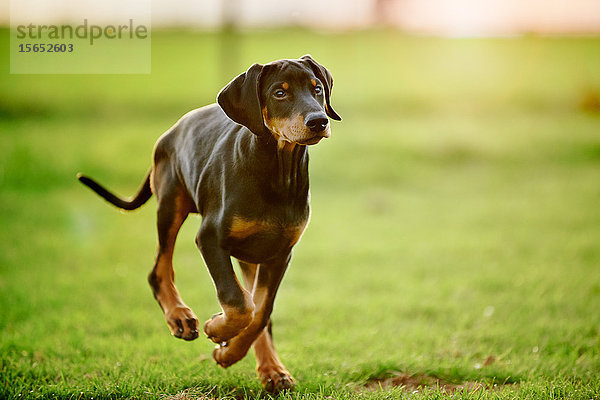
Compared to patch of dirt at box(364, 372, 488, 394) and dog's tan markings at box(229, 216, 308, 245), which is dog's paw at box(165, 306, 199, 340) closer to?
dog's tan markings at box(229, 216, 308, 245)

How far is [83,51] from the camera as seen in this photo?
1255cm

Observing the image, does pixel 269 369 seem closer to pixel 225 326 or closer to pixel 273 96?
pixel 225 326

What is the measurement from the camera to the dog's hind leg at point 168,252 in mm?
4473

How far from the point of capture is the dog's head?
3.80 meters

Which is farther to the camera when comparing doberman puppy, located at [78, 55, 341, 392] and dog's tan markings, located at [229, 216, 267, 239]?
dog's tan markings, located at [229, 216, 267, 239]

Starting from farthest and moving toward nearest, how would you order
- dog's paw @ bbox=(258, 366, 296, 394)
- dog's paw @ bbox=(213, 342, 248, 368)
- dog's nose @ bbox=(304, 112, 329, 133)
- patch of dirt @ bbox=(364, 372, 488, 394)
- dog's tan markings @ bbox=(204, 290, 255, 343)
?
patch of dirt @ bbox=(364, 372, 488, 394), dog's paw @ bbox=(258, 366, 296, 394), dog's paw @ bbox=(213, 342, 248, 368), dog's tan markings @ bbox=(204, 290, 255, 343), dog's nose @ bbox=(304, 112, 329, 133)

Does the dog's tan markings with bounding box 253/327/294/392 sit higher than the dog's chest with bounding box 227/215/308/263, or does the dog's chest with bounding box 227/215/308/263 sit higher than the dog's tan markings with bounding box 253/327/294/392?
the dog's chest with bounding box 227/215/308/263

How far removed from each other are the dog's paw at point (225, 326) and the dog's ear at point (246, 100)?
1.05 meters

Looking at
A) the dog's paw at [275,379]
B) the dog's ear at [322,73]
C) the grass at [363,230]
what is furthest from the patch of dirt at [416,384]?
the dog's ear at [322,73]

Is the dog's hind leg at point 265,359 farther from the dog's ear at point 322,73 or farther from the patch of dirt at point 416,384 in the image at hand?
the dog's ear at point 322,73

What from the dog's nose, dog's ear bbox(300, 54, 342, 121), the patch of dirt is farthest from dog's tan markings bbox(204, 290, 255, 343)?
the patch of dirt

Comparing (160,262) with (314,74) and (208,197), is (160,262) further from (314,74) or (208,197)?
(314,74)

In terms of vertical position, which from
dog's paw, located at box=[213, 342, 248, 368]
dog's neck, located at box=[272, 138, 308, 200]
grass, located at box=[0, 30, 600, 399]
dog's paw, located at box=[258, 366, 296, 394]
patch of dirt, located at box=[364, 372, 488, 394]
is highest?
dog's neck, located at box=[272, 138, 308, 200]

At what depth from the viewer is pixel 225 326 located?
4.07m
